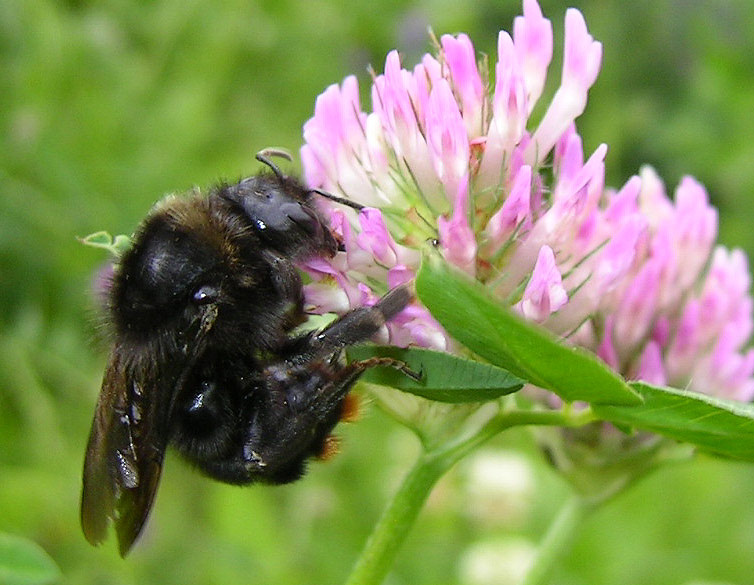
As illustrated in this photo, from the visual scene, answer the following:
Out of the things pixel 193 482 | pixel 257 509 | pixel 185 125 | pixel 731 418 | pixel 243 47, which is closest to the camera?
pixel 731 418

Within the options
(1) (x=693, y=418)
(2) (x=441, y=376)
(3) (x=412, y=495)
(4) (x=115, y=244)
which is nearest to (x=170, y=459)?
(4) (x=115, y=244)

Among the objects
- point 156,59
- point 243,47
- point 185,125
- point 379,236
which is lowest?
point 379,236

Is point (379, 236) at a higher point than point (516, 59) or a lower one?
lower

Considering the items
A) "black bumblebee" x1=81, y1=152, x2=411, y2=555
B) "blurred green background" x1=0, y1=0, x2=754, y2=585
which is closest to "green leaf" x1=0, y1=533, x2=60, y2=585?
"black bumblebee" x1=81, y1=152, x2=411, y2=555

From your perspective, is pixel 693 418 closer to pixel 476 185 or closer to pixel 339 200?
pixel 476 185

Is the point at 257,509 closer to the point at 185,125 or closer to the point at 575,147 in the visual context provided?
the point at 185,125

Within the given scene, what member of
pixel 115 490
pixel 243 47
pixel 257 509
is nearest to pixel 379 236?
pixel 115 490

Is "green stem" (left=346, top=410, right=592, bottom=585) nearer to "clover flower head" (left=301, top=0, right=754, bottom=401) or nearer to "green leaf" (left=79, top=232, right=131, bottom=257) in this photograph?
"clover flower head" (left=301, top=0, right=754, bottom=401)

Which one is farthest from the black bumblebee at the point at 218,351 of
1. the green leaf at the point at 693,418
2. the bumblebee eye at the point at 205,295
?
the green leaf at the point at 693,418
